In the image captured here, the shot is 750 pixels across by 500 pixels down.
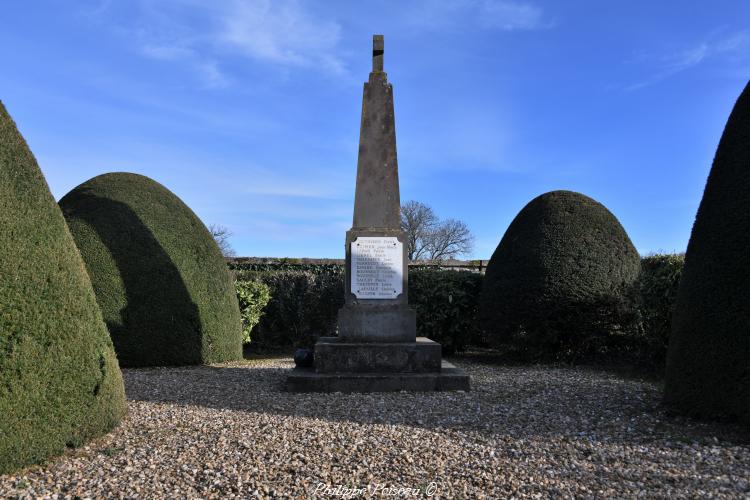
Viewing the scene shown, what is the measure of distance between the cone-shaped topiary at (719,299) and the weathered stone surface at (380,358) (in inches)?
116

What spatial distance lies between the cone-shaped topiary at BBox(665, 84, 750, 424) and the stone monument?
2.94 m

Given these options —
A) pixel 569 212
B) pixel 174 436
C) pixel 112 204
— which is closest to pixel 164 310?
pixel 112 204

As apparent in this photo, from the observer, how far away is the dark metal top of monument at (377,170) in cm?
827

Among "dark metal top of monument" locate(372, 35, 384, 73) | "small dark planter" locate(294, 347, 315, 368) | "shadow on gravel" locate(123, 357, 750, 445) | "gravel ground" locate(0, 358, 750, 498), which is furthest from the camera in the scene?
"dark metal top of monument" locate(372, 35, 384, 73)

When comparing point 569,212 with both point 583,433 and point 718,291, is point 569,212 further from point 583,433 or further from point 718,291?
point 583,433

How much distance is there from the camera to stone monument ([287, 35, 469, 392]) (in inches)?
303

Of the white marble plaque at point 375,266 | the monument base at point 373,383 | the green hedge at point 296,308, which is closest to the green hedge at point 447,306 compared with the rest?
the green hedge at point 296,308

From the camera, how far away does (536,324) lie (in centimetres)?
1048

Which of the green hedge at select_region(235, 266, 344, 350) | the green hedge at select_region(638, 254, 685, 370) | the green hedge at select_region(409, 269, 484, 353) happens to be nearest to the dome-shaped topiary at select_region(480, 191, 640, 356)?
the green hedge at select_region(638, 254, 685, 370)

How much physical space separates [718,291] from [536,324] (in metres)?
Result: 5.38

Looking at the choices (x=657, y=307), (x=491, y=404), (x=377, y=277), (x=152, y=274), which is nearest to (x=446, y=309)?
(x=657, y=307)

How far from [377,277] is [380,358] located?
1.14 m

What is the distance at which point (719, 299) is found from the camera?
5.15 meters

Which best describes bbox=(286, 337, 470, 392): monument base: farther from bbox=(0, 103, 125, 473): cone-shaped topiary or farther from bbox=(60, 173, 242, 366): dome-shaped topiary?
bbox=(0, 103, 125, 473): cone-shaped topiary
